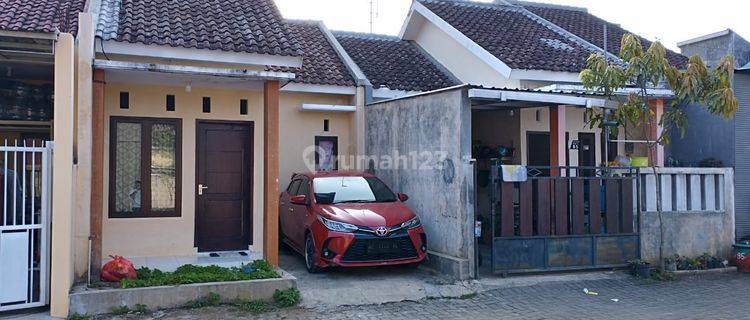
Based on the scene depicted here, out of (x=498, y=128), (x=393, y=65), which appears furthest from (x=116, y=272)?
(x=393, y=65)

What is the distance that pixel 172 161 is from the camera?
32.5 ft

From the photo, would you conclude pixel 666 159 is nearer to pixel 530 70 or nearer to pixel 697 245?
pixel 697 245

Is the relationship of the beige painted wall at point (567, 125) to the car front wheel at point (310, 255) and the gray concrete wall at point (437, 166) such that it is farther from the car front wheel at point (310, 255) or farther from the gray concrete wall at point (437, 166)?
the car front wheel at point (310, 255)

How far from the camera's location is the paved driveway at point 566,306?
763cm

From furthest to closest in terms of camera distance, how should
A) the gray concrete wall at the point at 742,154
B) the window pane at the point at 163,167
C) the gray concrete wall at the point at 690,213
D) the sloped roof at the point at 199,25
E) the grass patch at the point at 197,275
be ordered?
the gray concrete wall at the point at 742,154 → the gray concrete wall at the point at 690,213 → the window pane at the point at 163,167 → the sloped roof at the point at 199,25 → the grass patch at the point at 197,275

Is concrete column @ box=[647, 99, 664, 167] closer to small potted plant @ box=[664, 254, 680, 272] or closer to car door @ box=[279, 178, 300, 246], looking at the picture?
small potted plant @ box=[664, 254, 680, 272]

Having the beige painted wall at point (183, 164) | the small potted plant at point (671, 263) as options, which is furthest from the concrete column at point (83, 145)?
the small potted plant at point (671, 263)

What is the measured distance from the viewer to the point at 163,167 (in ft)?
32.4

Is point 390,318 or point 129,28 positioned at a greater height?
point 129,28

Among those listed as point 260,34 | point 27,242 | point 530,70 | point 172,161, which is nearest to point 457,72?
point 530,70

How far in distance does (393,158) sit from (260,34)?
3479mm

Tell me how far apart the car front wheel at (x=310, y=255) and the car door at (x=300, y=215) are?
0.24 m

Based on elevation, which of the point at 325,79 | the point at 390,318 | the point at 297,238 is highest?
the point at 325,79

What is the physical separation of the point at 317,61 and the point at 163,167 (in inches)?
202
